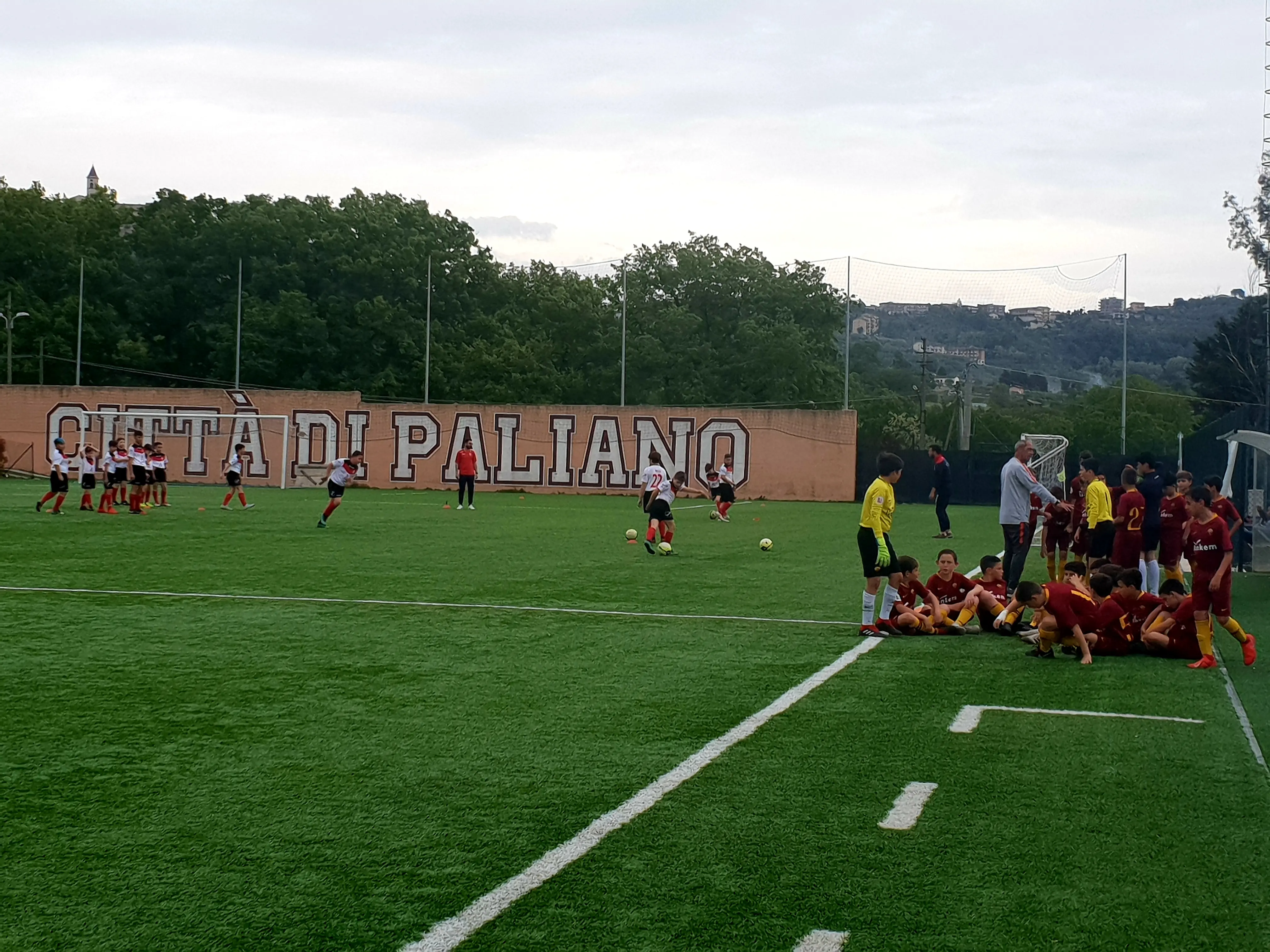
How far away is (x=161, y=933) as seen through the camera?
4.18 m

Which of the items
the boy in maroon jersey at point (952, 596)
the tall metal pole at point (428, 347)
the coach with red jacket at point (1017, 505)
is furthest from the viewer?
the tall metal pole at point (428, 347)

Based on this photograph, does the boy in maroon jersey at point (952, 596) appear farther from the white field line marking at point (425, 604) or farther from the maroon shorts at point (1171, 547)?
the maroon shorts at point (1171, 547)

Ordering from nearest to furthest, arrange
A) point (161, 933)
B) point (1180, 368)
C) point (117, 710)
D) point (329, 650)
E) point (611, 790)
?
point (161, 933), point (611, 790), point (117, 710), point (329, 650), point (1180, 368)

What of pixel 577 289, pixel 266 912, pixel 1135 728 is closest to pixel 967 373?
pixel 577 289

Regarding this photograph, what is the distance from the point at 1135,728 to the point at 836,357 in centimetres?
5949

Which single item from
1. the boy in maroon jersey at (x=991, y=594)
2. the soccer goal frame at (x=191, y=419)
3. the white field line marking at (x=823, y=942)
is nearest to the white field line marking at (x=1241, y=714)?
the boy in maroon jersey at (x=991, y=594)

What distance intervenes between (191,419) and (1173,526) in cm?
3842

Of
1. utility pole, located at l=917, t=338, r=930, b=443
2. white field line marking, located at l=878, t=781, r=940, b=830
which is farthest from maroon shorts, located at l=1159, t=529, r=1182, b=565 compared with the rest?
utility pole, located at l=917, t=338, r=930, b=443

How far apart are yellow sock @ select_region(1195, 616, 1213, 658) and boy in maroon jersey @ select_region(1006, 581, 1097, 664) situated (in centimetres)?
81

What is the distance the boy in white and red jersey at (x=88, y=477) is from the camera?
26.8 metres

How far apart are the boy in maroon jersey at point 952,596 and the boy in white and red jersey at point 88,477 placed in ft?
67.0

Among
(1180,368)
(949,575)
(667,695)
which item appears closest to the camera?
(667,695)

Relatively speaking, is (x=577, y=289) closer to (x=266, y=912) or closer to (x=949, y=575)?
(x=949, y=575)

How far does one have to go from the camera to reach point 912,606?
11906 millimetres
